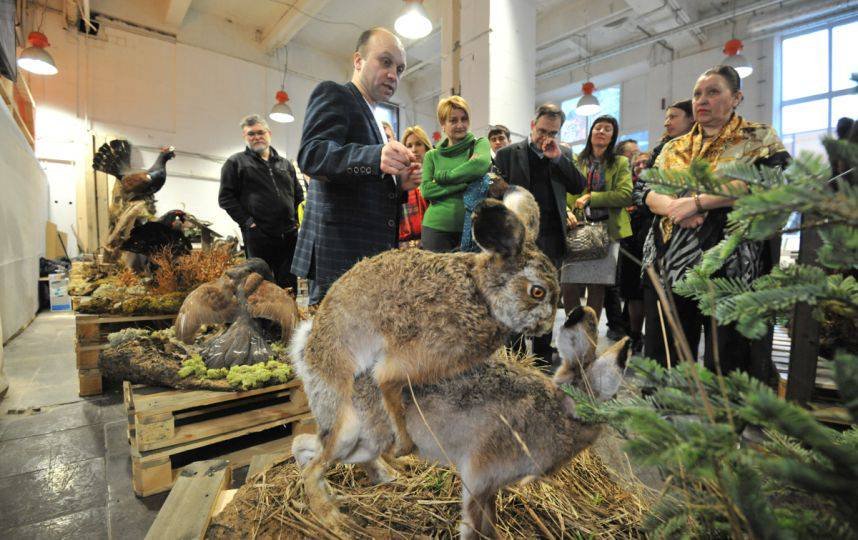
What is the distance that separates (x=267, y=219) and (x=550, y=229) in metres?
2.68

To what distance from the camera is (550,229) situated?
9.46 feet

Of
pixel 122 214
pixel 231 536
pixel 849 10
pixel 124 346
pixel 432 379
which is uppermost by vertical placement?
pixel 849 10

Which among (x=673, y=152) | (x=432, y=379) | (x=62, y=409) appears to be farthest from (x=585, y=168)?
(x=62, y=409)

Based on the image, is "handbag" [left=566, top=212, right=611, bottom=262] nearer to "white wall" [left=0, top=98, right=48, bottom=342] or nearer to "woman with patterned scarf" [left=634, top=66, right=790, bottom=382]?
"woman with patterned scarf" [left=634, top=66, right=790, bottom=382]

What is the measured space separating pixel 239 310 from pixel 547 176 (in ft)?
7.68

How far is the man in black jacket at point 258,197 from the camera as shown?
13.2 feet

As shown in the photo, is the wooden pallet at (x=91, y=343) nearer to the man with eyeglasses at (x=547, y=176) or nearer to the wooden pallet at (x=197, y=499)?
the wooden pallet at (x=197, y=499)

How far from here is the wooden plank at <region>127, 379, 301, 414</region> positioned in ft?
6.81

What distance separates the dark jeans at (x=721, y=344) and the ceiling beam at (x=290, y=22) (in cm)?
915

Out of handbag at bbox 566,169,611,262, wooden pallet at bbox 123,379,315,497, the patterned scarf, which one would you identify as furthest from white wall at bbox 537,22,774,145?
wooden pallet at bbox 123,379,315,497

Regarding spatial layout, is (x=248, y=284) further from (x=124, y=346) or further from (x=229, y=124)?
(x=229, y=124)

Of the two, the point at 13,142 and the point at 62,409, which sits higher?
the point at 13,142

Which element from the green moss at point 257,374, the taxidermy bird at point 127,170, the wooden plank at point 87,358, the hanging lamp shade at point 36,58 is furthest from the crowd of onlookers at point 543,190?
the hanging lamp shade at point 36,58

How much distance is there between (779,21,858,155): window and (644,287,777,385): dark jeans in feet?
29.0
